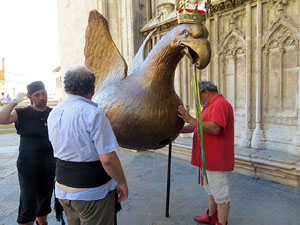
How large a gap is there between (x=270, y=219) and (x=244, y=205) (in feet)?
1.12

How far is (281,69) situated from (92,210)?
3484 millimetres

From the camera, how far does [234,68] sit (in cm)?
412

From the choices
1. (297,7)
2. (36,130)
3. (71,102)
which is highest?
(297,7)

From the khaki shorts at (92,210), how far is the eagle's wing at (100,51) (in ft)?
2.77

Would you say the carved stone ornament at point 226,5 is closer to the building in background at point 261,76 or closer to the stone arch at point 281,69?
the building in background at point 261,76

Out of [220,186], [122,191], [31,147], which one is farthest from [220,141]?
[31,147]

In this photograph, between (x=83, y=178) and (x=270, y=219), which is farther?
(x=270, y=219)

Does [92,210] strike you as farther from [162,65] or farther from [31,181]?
[31,181]

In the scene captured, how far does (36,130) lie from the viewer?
202 cm

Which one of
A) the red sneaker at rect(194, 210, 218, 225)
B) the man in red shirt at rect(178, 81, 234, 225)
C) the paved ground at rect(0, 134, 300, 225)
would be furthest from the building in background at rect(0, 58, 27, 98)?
the man in red shirt at rect(178, 81, 234, 225)

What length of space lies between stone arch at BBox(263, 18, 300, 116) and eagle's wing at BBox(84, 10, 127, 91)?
9.46 feet

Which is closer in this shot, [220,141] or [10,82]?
[220,141]

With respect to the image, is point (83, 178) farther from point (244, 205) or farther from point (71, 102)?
point (244, 205)

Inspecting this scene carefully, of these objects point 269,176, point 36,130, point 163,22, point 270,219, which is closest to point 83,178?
point 36,130
